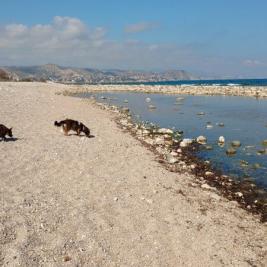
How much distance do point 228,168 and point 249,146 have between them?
5.15 m

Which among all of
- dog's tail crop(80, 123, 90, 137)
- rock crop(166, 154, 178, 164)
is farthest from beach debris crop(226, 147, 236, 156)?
dog's tail crop(80, 123, 90, 137)

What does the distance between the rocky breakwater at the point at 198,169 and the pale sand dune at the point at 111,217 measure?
1.74 ft

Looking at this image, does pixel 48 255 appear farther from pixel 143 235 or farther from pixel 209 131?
pixel 209 131

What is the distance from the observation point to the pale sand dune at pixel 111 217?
24.4ft

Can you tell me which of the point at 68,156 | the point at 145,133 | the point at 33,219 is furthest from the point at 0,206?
the point at 145,133

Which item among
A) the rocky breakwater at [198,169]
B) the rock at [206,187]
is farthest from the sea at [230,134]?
the rock at [206,187]

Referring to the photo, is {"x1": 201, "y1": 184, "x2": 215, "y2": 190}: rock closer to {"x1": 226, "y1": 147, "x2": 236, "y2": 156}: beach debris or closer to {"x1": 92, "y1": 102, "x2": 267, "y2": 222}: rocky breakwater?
{"x1": 92, "y1": 102, "x2": 267, "y2": 222}: rocky breakwater

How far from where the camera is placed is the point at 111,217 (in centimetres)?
899

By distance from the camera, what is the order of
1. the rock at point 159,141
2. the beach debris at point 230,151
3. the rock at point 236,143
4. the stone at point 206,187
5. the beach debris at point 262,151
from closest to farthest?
the stone at point 206,187, the beach debris at point 230,151, the beach debris at point 262,151, the rock at point 159,141, the rock at point 236,143

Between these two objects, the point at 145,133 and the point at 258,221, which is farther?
the point at 145,133

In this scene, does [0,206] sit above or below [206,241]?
above

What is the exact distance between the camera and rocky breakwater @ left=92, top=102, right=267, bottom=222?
1161cm

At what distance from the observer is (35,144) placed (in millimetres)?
15547

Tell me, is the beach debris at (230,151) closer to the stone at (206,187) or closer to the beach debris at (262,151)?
the beach debris at (262,151)
